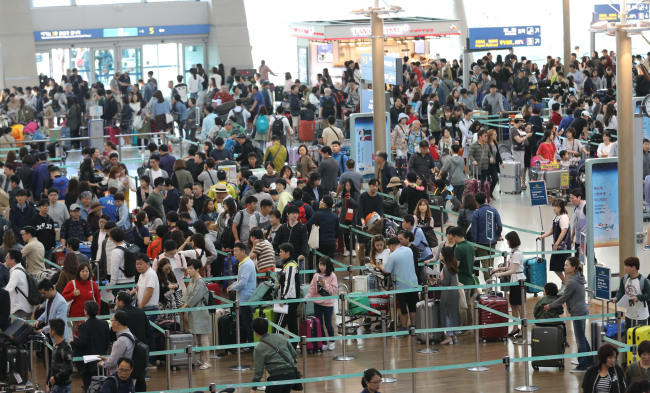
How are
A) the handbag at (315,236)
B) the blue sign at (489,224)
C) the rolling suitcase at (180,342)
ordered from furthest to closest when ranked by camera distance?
the handbag at (315,236), the blue sign at (489,224), the rolling suitcase at (180,342)

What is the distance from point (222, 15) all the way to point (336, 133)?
18.3 m

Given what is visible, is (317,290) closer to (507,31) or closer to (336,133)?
(336,133)

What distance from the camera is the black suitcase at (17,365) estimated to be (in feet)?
35.1

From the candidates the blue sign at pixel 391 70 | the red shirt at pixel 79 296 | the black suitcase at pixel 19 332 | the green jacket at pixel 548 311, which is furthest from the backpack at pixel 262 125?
the black suitcase at pixel 19 332

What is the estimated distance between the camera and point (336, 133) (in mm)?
20906

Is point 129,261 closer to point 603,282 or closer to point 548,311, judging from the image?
point 548,311

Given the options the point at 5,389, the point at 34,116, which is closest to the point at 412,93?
the point at 34,116

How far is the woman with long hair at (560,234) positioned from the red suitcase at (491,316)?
1802 millimetres

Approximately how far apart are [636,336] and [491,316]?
7.80 feet

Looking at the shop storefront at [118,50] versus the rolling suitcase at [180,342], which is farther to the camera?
the shop storefront at [118,50]

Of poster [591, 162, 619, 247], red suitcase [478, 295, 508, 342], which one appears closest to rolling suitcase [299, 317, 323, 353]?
red suitcase [478, 295, 508, 342]

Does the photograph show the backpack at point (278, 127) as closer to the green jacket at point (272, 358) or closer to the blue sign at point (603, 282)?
the blue sign at point (603, 282)

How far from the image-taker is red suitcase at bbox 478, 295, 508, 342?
1247cm

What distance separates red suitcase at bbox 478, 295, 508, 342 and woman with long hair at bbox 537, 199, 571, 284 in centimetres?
180
